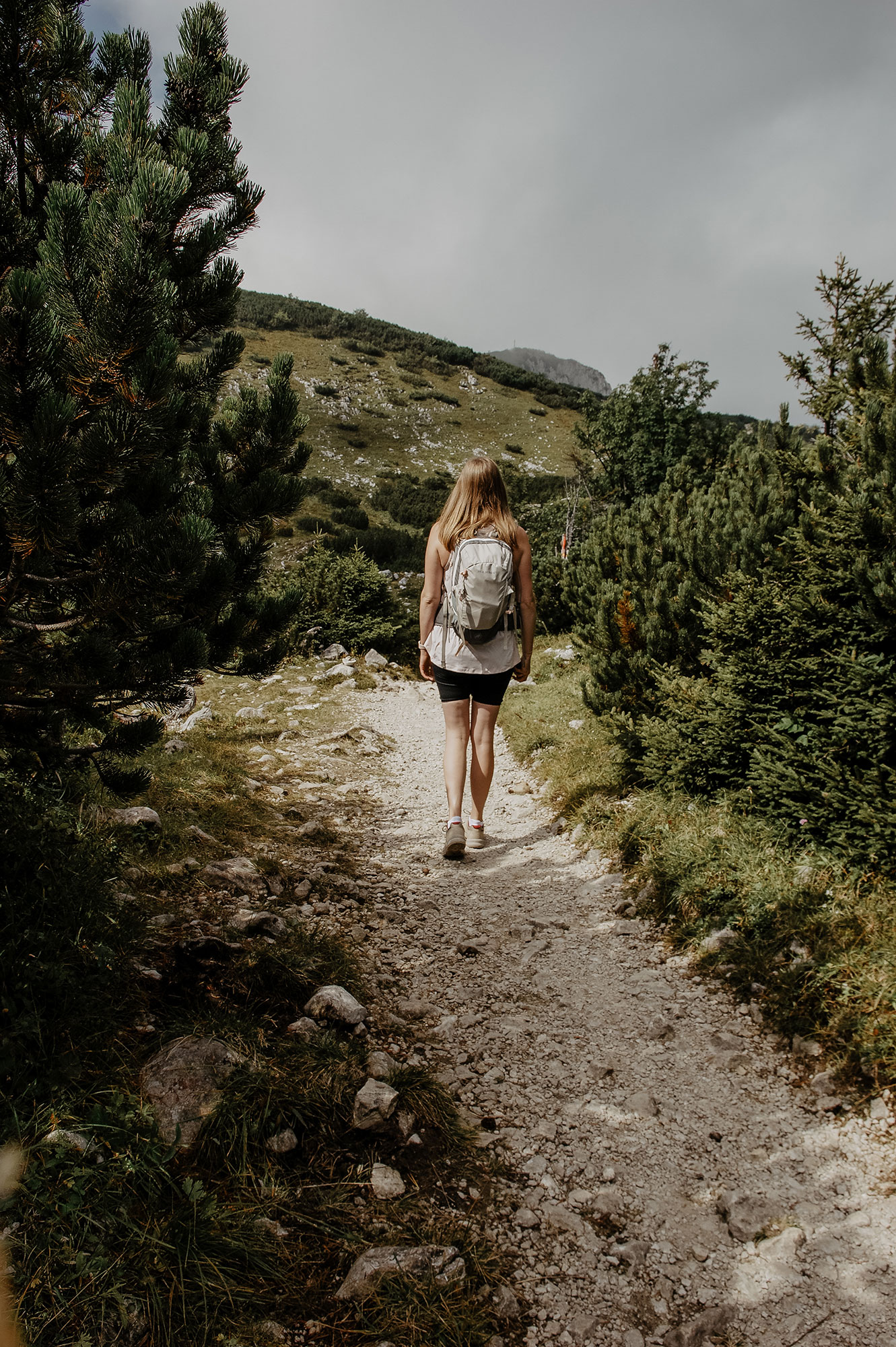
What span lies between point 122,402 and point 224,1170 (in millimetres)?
2345

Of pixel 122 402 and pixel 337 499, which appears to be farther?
pixel 337 499

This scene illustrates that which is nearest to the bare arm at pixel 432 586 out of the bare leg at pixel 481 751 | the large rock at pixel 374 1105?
the bare leg at pixel 481 751

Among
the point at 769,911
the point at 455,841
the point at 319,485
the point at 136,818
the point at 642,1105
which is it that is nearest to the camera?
the point at 642,1105

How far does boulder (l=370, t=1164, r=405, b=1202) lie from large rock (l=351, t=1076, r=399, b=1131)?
0.13 m

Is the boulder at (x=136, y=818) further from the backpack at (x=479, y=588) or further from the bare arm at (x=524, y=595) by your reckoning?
the bare arm at (x=524, y=595)

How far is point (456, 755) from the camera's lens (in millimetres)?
4672

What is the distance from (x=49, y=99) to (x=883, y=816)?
4.92 m

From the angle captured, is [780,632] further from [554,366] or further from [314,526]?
[554,366]

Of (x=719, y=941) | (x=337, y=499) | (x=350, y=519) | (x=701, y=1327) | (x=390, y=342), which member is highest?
(x=390, y=342)

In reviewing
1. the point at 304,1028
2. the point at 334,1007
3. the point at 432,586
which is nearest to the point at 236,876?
the point at 334,1007

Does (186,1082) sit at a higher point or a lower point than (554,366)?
lower

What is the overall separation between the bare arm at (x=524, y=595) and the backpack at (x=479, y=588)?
0.32ft

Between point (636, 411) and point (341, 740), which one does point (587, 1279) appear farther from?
point (636, 411)

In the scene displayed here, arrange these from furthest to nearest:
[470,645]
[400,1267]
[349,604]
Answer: [349,604], [470,645], [400,1267]
